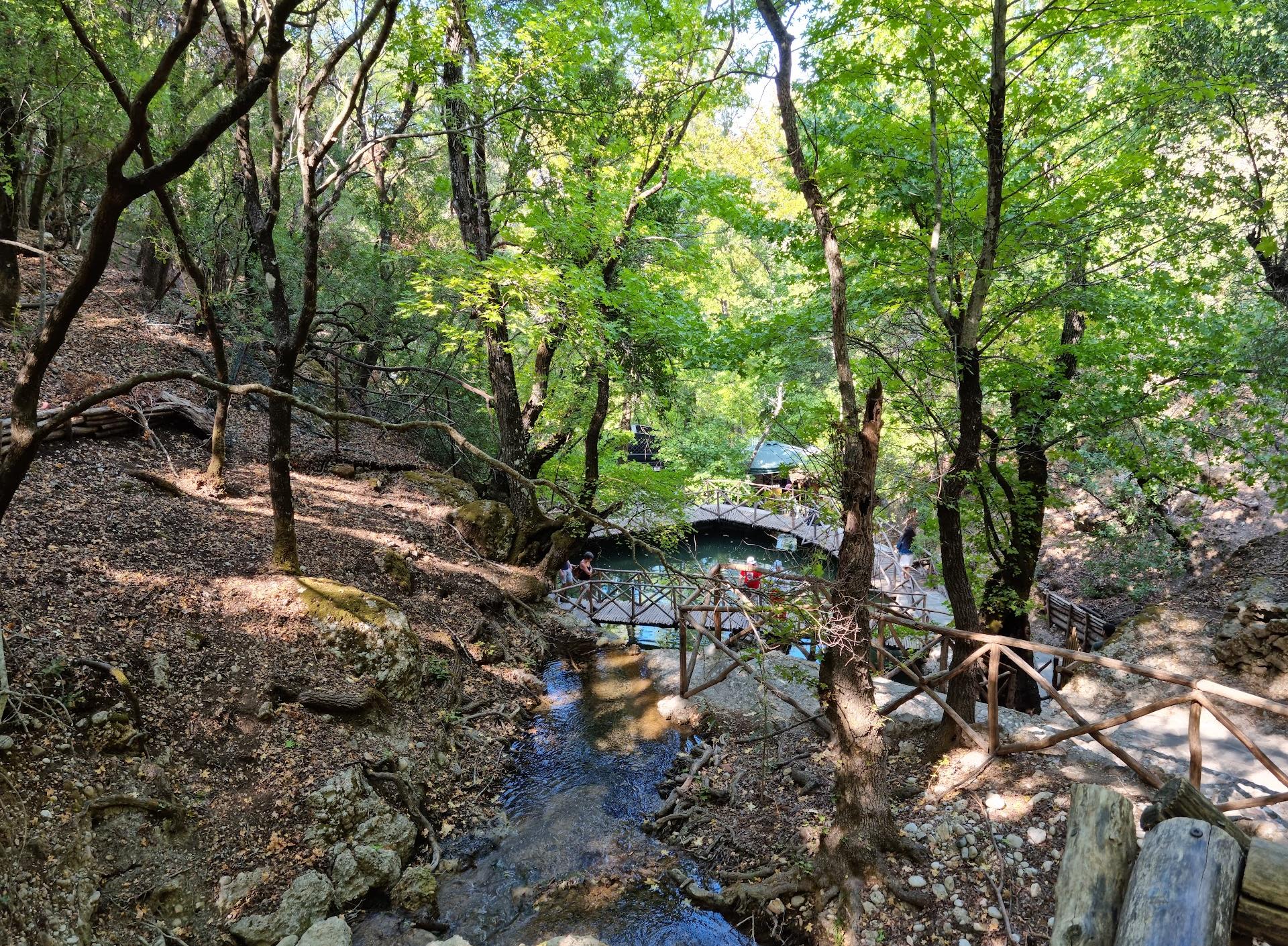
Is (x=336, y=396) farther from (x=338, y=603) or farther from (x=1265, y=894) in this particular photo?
(x=1265, y=894)

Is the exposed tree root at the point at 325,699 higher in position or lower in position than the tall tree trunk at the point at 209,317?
lower

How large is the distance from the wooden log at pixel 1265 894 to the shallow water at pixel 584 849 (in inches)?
140

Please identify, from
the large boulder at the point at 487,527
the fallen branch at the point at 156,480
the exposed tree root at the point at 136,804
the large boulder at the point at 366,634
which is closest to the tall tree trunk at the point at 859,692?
the large boulder at the point at 366,634

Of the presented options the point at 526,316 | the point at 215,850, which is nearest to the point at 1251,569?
the point at 526,316

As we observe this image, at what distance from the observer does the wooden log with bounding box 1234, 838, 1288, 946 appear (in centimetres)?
220

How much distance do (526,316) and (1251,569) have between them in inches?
511

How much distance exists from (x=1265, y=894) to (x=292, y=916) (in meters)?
5.48

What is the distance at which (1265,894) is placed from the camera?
2230 millimetres

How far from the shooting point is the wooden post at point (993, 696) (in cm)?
481

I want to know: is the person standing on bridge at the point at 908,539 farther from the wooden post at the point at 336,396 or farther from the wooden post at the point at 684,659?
the wooden post at the point at 336,396

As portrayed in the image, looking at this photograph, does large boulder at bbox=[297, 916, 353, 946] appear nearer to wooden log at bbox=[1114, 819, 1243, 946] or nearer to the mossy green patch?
the mossy green patch

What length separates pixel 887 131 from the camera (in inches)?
235

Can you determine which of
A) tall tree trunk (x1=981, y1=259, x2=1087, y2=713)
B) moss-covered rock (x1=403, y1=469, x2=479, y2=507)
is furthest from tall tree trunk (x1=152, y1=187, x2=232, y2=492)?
tall tree trunk (x1=981, y1=259, x2=1087, y2=713)

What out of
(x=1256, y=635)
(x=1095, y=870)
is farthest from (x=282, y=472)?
(x=1256, y=635)
